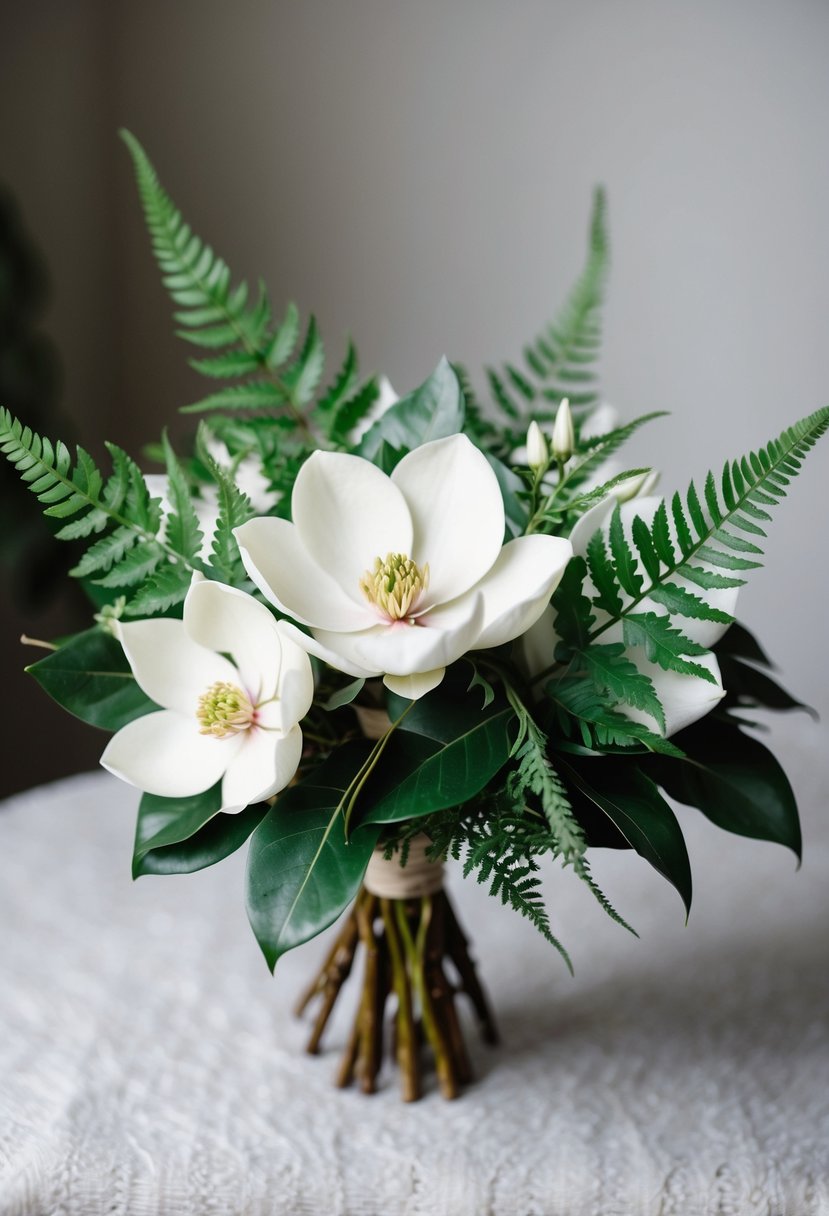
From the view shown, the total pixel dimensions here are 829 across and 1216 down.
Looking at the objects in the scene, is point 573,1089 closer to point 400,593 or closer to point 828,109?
point 400,593

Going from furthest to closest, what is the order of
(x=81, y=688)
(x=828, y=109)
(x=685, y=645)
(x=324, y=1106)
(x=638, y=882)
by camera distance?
(x=828, y=109) < (x=638, y=882) < (x=324, y=1106) < (x=81, y=688) < (x=685, y=645)

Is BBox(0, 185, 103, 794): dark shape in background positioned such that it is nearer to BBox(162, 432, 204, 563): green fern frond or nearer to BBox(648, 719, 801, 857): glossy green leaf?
BBox(162, 432, 204, 563): green fern frond

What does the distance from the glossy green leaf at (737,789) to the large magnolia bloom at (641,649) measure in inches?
3.0

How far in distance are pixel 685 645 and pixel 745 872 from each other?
0.59 m

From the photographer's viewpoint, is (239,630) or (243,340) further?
(243,340)

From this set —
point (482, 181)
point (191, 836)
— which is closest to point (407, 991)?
point (191, 836)

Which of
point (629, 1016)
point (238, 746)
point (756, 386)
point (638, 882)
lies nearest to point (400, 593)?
point (238, 746)

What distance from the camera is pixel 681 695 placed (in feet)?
1.95

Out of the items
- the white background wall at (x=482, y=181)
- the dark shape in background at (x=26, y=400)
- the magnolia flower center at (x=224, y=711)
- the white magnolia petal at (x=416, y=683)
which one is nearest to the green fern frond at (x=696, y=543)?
the white magnolia petal at (x=416, y=683)

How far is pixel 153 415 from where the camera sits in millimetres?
2271

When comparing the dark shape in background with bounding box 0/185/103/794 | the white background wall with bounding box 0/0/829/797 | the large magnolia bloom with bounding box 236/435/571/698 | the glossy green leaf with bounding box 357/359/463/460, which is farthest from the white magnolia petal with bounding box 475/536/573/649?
the white background wall with bounding box 0/0/829/797

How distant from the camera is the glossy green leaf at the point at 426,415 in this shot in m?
0.66

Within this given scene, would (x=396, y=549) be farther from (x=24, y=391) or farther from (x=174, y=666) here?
(x=24, y=391)

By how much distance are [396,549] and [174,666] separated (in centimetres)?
15
